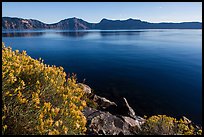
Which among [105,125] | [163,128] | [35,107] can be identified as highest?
[35,107]

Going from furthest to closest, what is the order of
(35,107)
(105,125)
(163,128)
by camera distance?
1. (105,125)
2. (163,128)
3. (35,107)

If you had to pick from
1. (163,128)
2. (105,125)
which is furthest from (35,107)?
(163,128)

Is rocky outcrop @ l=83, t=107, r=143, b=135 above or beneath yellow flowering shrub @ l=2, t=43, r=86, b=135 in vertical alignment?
beneath

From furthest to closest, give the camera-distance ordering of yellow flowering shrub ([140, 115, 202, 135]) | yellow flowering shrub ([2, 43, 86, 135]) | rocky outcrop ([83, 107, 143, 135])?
rocky outcrop ([83, 107, 143, 135]) → yellow flowering shrub ([140, 115, 202, 135]) → yellow flowering shrub ([2, 43, 86, 135])

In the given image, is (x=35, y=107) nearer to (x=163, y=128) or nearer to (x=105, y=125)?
(x=105, y=125)

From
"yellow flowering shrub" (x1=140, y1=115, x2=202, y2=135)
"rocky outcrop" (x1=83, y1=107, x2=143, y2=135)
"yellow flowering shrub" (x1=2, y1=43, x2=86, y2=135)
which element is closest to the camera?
"yellow flowering shrub" (x1=2, y1=43, x2=86, y2=135)

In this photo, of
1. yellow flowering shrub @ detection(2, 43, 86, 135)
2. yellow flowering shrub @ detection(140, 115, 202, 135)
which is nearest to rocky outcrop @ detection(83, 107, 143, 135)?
yellow flowering shrub @ detection(140, 115, 202, 135)

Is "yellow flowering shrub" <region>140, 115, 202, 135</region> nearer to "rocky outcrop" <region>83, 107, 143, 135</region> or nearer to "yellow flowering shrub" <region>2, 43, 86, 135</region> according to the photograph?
"rocky outcrop" <region>83, 107, 143, 135</region>

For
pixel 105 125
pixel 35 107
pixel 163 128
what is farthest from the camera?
pixel 105 125

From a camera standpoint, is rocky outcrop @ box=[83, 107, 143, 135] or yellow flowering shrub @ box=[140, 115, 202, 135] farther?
rocky outcrop @ box=[83, 107, 143, 135]

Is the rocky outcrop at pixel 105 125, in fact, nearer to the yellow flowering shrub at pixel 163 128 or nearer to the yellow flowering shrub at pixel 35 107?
the yellow flowering shrub at pixel 163 128

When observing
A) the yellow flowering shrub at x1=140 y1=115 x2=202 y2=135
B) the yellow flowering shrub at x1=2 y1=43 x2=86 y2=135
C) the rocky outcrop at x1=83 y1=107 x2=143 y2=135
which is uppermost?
the yellow flowering shrub at x1=2 y1=43 x2=86 y2=135

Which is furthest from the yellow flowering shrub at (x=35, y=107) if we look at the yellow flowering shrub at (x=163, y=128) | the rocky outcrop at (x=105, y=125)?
the yellow flowering shrub at (x=163, y=128)

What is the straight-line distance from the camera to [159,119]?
22.5ft
